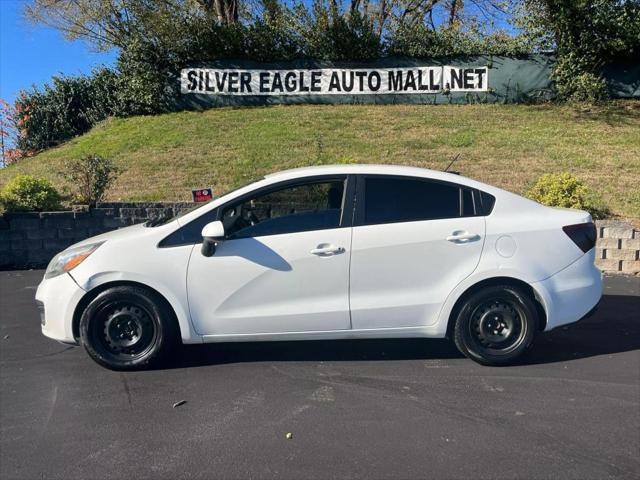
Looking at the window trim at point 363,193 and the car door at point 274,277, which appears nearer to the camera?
the car door at point 274,277

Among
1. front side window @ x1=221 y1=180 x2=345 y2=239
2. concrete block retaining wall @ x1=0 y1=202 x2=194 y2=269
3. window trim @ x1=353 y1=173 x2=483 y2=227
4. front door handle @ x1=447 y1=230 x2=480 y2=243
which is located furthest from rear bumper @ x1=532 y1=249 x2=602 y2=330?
concrete block retaining wall @ x1=0 y1=202 x2=194 y2=269

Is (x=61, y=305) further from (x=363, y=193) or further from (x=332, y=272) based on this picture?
(x=363, y=193)

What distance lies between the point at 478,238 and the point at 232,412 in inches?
89.7

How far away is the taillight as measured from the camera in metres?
4.64

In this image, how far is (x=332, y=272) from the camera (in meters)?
4.44

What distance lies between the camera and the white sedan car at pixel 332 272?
4406 mm

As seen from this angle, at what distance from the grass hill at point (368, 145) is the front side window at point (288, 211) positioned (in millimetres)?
6646

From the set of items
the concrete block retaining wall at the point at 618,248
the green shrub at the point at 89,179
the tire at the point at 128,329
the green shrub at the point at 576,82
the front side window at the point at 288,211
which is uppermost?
the green shrub at the point at 576,82

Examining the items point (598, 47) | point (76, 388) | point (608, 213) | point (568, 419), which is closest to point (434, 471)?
point (568, 419)

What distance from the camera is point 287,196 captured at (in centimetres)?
471

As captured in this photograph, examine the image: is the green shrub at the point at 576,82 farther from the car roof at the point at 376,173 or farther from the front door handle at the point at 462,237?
the front door handle at the point at 462,237

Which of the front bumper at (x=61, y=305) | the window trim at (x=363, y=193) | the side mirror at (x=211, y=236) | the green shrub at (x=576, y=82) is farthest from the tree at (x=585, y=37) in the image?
the front bumper at (x=61, y=305)

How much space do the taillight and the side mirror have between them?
2.72 metres

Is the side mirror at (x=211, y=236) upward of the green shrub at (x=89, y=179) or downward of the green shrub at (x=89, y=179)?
downward
